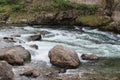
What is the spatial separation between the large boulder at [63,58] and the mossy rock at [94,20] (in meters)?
10.1

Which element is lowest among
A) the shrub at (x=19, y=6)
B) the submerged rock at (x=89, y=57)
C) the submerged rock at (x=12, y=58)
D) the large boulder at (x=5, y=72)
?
the submerged rock at (x=89, y=57)

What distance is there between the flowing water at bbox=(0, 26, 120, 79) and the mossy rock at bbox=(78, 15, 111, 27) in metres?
0.66

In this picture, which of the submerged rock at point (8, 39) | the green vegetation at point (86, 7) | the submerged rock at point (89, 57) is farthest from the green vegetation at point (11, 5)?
the submerged rock at point (89, 57)

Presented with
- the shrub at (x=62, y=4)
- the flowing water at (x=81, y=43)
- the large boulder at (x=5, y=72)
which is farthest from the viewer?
the shrub at (x=62, y=4)

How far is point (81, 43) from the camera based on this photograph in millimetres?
20391

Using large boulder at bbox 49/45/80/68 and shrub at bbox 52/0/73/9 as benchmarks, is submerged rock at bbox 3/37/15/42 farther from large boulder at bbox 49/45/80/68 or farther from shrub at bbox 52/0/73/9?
shrub at bbox 52/0/73/9

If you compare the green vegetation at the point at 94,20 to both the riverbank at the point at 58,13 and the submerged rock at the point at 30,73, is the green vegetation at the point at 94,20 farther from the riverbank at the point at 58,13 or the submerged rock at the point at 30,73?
the submerged rock at the point at 30,73

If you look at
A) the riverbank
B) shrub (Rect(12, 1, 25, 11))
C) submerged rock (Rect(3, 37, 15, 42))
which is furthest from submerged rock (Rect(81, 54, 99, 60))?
shrub (Rect(12, 1, 25, 11))

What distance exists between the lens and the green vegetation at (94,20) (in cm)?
2487

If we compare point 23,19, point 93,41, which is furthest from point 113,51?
point 23,19

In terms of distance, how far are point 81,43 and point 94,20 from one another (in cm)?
544

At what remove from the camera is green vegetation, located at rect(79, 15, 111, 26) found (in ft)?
81.6

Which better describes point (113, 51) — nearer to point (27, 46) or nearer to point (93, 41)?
point (93, 41)

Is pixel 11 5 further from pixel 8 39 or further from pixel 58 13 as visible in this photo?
pixel 8 39
